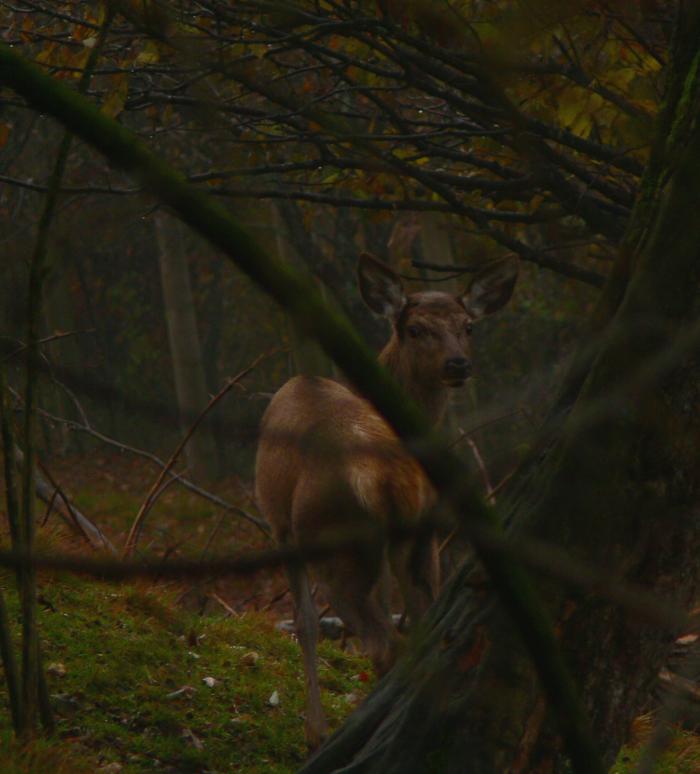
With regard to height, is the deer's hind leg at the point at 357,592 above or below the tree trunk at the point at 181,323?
above

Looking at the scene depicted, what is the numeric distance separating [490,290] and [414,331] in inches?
23.6

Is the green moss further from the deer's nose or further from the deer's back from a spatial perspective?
the deer's nose

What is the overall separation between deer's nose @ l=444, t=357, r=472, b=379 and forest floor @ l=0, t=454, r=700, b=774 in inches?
64.0

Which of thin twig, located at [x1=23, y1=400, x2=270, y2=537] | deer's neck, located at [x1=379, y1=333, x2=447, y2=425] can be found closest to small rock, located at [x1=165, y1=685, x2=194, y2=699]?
thin twig, located at [x1=23, y1=400, x2=270, y2=537]

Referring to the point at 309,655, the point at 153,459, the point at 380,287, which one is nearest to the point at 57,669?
the point at 309,655

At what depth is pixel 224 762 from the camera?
18.8 ft

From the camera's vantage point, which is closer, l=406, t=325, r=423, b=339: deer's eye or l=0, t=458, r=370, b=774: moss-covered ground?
l=0, t=458, r=370, b=774: moss-covered ground

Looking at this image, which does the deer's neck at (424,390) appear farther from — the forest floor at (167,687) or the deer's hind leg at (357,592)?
the deer's hind leg at (357,592)

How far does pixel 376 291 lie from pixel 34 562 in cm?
645

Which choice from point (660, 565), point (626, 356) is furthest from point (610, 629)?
point (626, 356)

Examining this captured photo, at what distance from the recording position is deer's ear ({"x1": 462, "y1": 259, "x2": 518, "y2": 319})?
25.2 feet

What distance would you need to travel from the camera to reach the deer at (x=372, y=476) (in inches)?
216

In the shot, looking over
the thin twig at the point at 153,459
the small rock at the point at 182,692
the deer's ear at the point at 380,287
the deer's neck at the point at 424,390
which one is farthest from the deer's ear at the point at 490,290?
the small rock at the point at 182,692

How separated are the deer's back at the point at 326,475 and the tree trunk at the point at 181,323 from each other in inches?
585
